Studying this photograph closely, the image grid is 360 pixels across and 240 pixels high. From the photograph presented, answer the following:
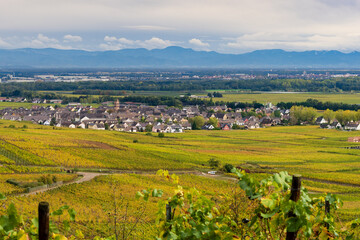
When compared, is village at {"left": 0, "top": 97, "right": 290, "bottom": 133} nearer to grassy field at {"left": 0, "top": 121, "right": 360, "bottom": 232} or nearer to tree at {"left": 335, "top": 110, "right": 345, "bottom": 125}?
tree at {"left": 335, "top": 110, "right": 345, "bottom": 125}

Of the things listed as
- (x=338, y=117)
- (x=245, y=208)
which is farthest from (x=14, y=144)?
(x=338, y=117)

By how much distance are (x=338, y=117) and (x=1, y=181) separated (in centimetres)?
7637

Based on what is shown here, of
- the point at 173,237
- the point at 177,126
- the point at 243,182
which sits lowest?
the point at 177,126

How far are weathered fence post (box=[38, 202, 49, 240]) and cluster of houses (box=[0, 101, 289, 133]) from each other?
8012cm

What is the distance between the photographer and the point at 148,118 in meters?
99.1

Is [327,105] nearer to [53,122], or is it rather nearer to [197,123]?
[197,123]

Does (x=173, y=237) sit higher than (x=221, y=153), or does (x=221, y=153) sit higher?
(x=173, y=237)

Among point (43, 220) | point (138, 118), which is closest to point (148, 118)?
point (138, 118)

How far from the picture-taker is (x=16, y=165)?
42469 mm

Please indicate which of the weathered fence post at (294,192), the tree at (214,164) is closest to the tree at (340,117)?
the tree at (214,164)

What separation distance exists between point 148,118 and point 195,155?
46673mm

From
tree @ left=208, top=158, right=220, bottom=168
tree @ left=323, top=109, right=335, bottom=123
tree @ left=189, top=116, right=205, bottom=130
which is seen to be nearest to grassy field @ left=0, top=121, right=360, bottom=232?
tree @ left=208, top=158, right=220, bottom=168

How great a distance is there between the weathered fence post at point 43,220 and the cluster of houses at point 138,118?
263 ft

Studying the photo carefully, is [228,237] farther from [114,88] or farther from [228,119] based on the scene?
[114,88]
